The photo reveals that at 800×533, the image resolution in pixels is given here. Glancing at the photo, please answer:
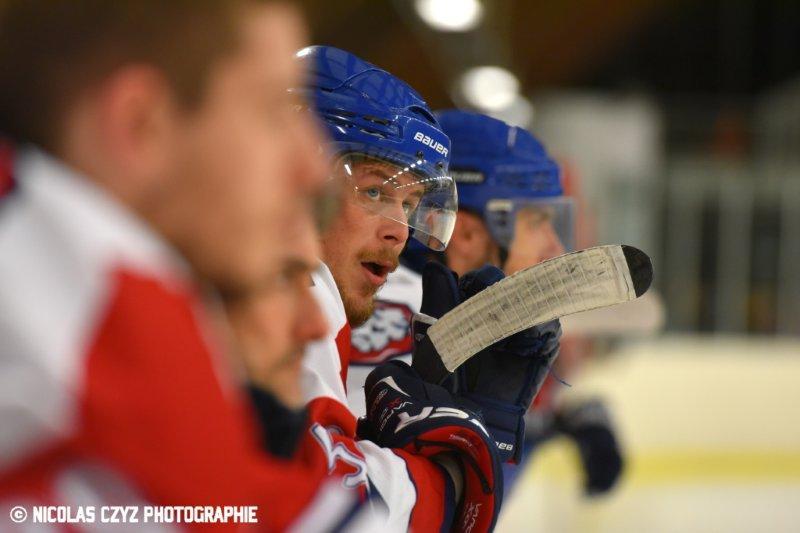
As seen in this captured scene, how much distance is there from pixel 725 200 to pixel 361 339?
804 cm

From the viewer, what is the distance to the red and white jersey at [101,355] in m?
0.32

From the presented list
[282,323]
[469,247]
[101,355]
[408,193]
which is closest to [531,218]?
[469,247]

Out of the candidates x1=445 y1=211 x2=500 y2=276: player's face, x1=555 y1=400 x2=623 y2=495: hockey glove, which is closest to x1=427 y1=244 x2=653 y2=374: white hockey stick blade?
Result: x1=445 y1=211 x2=500 y2=276: player's face

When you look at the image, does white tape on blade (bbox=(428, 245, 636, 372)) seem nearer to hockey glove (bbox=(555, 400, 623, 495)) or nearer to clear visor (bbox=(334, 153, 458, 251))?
clear visor (bbox=(334, 153, 458, 251))

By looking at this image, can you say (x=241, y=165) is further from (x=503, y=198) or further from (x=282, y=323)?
(x=503, y=198)

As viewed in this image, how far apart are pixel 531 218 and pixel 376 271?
0.25m

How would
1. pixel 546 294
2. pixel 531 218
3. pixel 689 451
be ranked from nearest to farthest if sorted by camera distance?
pixel 546 294
pixel 531 218
pixel 689 451

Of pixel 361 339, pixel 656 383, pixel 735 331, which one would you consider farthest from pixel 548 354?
pixel 735 331

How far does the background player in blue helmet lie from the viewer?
3.07ft

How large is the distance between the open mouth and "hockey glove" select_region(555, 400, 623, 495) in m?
1.21

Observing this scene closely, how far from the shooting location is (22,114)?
358 millimetres

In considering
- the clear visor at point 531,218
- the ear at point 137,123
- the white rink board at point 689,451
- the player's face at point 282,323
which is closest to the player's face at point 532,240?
the clear visor at point 531,218

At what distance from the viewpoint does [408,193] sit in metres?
0.85

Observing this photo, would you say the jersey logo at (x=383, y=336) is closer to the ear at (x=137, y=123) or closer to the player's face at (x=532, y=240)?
the player's face at (x=532, y=240)
